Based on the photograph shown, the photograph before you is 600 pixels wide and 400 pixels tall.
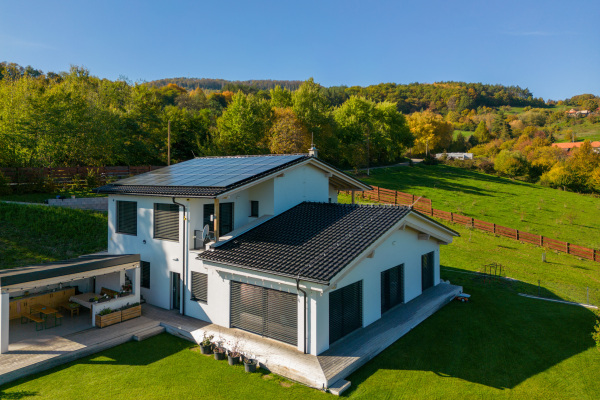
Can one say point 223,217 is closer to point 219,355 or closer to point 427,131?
point 219,355

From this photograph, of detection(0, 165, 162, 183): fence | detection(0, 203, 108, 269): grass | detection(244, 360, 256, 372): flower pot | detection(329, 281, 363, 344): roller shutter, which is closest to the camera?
detection(244, 360, 256, 372): flower pot

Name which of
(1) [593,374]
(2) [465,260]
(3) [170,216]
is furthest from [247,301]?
(2) [465,260]

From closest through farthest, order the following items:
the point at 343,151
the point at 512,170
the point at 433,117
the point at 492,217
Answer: the point at 492,217
the point at 343,151
the point at 512,170
the point at 433,117

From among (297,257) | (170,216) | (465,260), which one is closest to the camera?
(297,257)

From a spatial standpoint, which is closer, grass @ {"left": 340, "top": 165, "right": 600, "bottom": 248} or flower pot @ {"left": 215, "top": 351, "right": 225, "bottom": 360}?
flower pot @ {"left": 215, "top": 351, "right": 225, "bottom": 360}

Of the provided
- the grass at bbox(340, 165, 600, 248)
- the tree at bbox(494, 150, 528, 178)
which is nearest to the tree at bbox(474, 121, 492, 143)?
the tree at bbox(494, 150, 528, 178)

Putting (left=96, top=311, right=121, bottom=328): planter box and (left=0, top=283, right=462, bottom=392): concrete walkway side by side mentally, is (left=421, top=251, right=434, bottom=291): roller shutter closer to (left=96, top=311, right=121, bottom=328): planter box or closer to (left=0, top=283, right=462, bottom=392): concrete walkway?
(left=0, top=283, right=462, bottom=392): concrete walkway

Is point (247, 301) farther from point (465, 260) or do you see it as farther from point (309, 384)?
point (465, 260)
